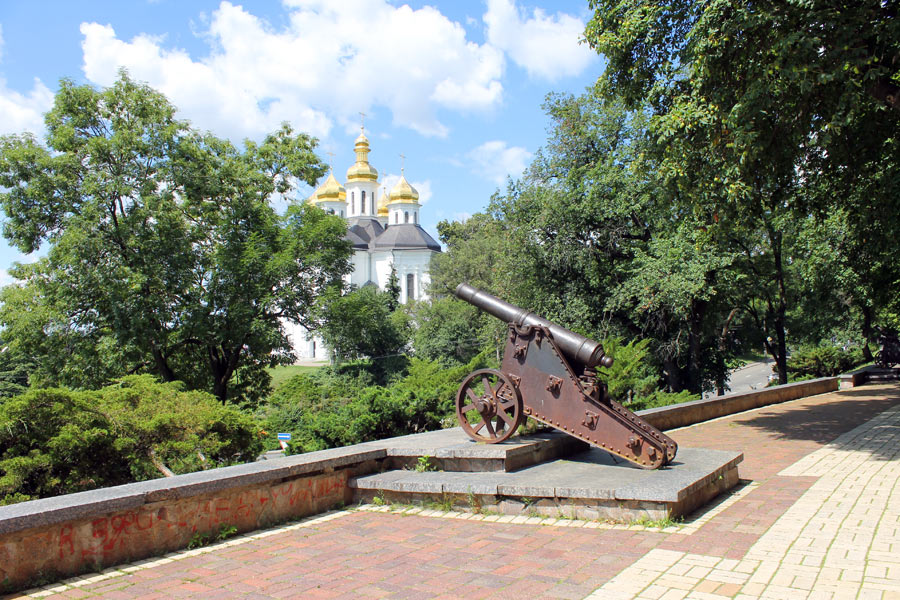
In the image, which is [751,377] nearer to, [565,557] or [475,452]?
[475,452]

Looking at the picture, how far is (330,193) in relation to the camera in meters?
75.0

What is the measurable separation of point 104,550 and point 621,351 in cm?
951

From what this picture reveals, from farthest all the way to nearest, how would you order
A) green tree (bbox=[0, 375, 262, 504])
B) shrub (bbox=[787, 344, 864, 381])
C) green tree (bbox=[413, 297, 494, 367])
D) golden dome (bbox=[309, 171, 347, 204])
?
1. golden dome (bbox=[309, 171, 347, 204])
2. green tree (bbox=[413, 297, 494, 367])
3. shrub (bbox=[787, 344, 864, 381])
4. green tree (bbox=[0, 375, 262, 504])

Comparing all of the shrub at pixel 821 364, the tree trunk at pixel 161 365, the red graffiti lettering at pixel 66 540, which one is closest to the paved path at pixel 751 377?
the shrub at pixel 821 364

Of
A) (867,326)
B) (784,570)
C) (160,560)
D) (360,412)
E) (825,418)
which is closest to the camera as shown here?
(784,570)

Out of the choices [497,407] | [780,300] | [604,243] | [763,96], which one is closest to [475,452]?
[497,407]

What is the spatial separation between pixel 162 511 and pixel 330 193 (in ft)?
237

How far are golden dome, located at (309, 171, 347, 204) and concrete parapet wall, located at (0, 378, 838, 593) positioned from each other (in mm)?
70590

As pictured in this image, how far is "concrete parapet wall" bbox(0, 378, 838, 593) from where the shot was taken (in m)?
4.03

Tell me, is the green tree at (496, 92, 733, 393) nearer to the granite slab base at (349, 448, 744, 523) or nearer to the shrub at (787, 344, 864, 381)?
the shrub at (787, 344, 864, 381)

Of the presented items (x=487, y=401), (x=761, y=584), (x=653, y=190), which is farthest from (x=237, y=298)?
(x=761, y=584)

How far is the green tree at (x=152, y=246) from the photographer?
63.6ft

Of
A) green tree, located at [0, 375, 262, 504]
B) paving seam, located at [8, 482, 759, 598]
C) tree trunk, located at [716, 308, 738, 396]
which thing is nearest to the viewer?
paving seam, located at [8, 482, 759, 598]

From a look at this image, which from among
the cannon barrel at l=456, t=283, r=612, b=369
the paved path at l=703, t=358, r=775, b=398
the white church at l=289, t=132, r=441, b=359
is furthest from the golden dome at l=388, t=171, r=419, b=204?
the cannon barrel at l=456, t=283, r=612, b=369
